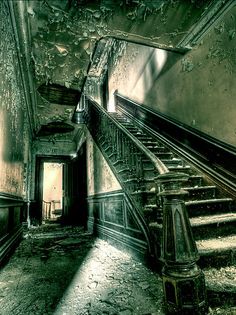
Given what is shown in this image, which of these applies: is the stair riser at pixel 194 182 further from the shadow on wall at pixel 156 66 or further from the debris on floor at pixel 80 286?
the shadow on wall at pixel 156 66

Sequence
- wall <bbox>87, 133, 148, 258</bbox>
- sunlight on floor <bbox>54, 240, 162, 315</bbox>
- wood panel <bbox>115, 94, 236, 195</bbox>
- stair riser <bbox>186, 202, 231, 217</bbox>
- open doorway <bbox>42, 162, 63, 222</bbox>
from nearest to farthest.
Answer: sunlight on floor <bbox>54, 240, 162, 315</bbox> < stair riser <bbox>186, 202, 231, 217</bbox> < wood panel <bbox>115, 94, 236, 195</bbox> < wall <bbox>87, 133, 148, 258</bbox> < open doorway <bbox>42, 162, 63, 222</bbox>

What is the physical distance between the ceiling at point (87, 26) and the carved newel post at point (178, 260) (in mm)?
2191

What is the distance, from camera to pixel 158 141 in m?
4.88

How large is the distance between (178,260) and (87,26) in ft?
9.75

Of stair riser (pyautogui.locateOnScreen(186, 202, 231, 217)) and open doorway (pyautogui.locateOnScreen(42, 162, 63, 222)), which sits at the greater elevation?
open doorway (pyautogui.locateOnScreen(42, 162, 63, 222))

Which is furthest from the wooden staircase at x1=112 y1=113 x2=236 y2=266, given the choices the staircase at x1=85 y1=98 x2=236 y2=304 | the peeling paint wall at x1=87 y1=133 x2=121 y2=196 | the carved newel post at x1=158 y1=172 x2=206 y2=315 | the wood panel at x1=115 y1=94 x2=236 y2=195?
the peeling paint wall at x1=87 y1=133 x2=121 y2=196

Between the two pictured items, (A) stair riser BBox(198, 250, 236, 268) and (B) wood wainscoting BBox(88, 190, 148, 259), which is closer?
(A) stair riser BBox(198, 250, 236, 268)

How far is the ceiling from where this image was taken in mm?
2580

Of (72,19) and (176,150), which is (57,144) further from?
(72,19)

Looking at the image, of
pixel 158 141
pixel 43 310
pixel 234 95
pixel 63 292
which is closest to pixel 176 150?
pixel 158 141

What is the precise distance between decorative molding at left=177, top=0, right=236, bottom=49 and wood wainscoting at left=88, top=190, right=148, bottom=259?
292 cm

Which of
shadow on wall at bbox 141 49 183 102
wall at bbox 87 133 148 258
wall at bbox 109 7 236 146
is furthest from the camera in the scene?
shadow on wall at bbox 141 49 183 102

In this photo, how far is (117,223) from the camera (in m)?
4.27

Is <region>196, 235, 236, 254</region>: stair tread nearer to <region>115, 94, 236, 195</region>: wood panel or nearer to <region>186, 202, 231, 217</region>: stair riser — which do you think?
<region>186, 202, 231, 217</region>: stair riser
